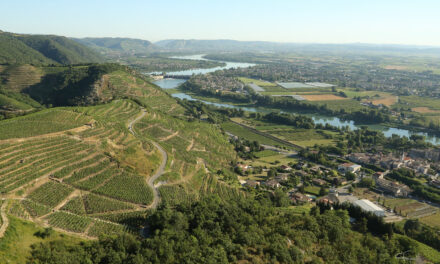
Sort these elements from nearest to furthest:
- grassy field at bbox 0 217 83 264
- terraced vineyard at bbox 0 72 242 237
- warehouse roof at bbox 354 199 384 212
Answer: grassy field at bbox 0 217 83 264 → terraced vineyard at bbox 0 72 242 237 → warehouse roof at bbox 354 199 384 212

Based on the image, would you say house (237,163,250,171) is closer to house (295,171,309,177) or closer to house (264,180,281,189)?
house (264,180,281,189)

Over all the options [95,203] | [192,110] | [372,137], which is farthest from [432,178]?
[192,110]

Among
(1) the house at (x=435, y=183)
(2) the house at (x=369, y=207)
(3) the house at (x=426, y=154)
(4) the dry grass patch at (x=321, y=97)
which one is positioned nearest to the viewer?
(2) the house at (x=369, y=207)

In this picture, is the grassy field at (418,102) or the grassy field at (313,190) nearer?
the grassy field at (313,190)

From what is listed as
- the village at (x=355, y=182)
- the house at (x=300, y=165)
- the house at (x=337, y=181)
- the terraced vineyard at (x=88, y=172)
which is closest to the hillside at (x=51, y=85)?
the terraced vineyard at (x=88, y=172)

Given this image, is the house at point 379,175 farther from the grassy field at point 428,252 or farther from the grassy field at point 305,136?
the grassy field at point 428,252

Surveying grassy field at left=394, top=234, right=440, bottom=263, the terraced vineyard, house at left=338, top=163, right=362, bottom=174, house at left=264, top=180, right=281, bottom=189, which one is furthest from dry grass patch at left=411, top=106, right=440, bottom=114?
the terraced vineyard

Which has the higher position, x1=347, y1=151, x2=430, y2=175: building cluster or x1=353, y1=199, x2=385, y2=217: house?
x1=347, y1=151, x2=430, y2=175: building cluster
